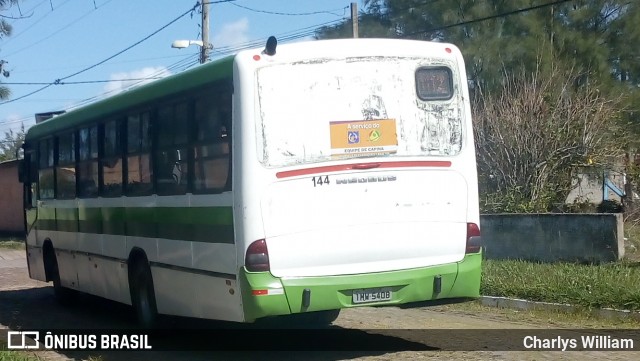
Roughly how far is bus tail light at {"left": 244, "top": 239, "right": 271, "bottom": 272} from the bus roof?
1.68 m

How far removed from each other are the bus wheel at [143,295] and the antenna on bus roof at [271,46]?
12.2 feet

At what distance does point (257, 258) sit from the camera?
824 cm

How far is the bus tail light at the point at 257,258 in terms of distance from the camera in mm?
8234

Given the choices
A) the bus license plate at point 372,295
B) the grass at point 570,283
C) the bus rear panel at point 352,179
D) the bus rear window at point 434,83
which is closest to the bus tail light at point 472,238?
the bus rear panel at point 352,179

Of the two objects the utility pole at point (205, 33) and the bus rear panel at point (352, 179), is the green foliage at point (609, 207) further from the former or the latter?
the bus rear panel at point (352, 179)

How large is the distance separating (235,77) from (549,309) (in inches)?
234

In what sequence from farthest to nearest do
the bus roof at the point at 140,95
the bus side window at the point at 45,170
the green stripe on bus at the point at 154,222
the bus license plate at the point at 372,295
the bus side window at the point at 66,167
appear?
the bus side window at the point at 45,170 < the bus side window at the point at 66,167 < the bus roof at the point at 140,95 < the green stripe on bus at the point at 154,222 < the bus license plate at the point at 372,295

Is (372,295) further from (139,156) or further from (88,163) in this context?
(88,163)

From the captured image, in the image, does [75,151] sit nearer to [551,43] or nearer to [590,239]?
[590,239]

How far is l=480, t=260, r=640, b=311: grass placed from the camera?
11.6 m

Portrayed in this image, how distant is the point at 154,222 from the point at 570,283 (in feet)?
19.2

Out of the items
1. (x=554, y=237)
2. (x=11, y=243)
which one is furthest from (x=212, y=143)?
(x=11, y=243)

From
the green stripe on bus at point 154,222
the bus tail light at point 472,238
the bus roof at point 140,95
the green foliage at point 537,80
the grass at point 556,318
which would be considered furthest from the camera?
the green foliage at point 537,80

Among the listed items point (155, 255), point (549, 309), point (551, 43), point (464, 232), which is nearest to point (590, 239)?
point (549, 309)
